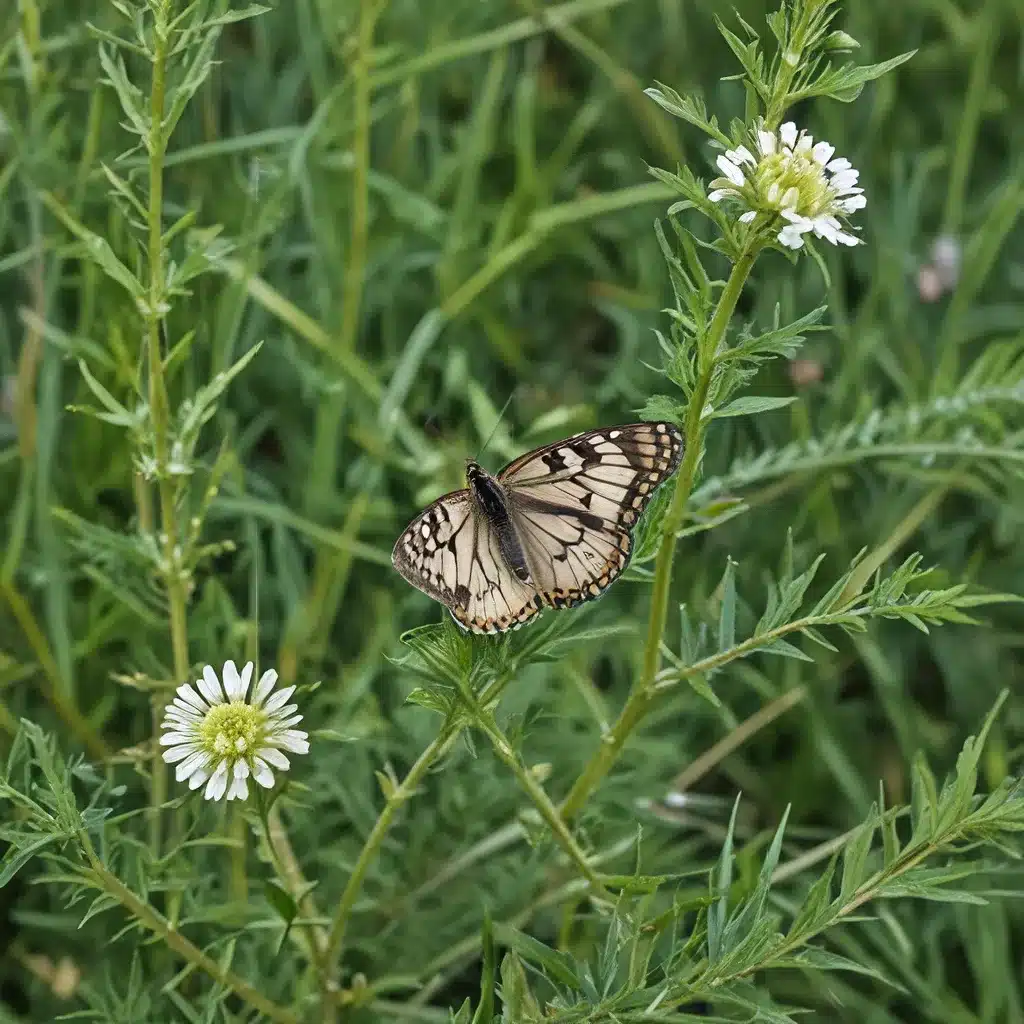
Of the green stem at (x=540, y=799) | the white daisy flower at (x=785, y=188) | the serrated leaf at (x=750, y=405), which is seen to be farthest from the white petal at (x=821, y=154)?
the green stem at (x=540, y=799)

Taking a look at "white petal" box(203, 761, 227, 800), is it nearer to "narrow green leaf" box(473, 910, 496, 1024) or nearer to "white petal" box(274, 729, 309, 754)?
"white petal" box(274, 729, 309, 754)

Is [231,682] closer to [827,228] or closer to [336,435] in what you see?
[827,228]

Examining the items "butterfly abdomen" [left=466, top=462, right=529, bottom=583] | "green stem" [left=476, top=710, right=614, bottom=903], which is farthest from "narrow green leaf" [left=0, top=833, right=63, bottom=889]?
"butterfly abdomen" [left=466, top=462, right=529, bottom=583]

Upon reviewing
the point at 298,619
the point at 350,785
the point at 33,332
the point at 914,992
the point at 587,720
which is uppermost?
the point at 33,332

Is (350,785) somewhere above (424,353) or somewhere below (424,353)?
below

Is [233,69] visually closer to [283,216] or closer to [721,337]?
[283,216]

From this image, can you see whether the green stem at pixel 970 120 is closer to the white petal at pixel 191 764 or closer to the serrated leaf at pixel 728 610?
the serrated leaf at pixel 728 610

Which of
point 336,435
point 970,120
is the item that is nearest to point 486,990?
point 336,435

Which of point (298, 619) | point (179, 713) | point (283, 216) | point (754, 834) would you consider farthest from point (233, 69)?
point (754, 834)
